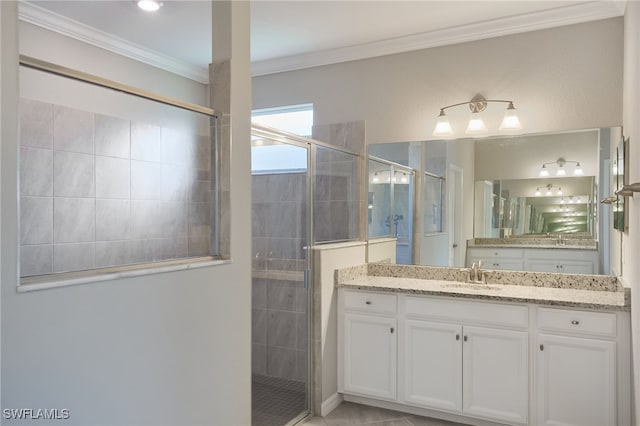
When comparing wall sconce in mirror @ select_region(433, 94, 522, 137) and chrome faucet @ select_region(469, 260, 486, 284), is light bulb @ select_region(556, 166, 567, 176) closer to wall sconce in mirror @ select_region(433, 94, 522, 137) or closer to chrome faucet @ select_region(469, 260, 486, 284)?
wall sconce in mirror @ select_region(433, 94, 522, 137)

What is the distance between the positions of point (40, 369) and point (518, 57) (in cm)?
315

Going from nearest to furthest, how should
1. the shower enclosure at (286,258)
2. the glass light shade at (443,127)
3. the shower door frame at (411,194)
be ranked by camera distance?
1. the shower enclosure at (286,258)
2. the glass light shade at (443,127)
3. the shower door frame at (411,194)

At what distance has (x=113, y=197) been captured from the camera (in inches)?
76.5

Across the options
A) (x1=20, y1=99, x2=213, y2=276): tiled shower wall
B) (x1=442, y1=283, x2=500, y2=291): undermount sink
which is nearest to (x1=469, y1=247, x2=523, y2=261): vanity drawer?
(x1=442, y1=283, x2=500, y2=291): undermount sink

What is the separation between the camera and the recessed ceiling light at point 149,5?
2896 mm

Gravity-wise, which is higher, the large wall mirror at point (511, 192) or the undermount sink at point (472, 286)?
the large wall mirror at point (511, 192)

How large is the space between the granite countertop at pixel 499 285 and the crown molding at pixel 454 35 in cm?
160

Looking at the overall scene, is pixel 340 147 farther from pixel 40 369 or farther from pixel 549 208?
pixel 40 369

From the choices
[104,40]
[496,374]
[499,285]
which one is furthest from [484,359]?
[104,40]

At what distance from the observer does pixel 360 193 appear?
364 cm

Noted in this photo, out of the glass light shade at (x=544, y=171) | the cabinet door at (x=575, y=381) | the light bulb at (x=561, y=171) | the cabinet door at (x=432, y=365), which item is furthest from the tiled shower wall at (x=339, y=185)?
the cabinet door at (x=575, y=381)

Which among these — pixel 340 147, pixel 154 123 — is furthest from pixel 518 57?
pixel 154 123

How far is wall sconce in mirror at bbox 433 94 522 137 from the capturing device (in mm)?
3152

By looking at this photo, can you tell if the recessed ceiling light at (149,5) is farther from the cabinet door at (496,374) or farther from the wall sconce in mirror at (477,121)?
the cabinet door at (496,374)
